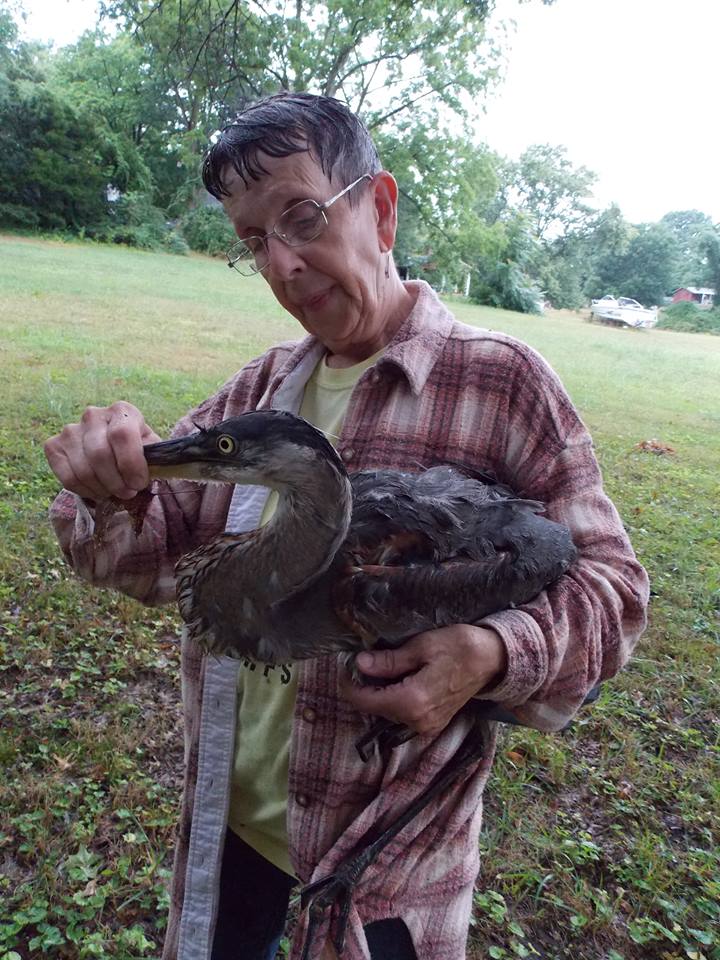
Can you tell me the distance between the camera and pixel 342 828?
1.72 m

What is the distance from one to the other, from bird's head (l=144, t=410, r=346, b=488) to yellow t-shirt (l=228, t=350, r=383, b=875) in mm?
347

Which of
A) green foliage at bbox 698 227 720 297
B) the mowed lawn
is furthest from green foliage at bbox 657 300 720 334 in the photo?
the mowed lawn

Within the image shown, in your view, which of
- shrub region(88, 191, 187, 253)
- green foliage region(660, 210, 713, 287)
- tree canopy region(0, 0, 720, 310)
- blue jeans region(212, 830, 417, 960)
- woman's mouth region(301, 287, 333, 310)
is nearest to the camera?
woman's mouth region(301, 287, 333, 310)

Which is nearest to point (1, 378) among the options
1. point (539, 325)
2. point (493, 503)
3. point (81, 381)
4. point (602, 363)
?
point (81, 381)

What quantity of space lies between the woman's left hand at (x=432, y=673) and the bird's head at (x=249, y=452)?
1.36ft

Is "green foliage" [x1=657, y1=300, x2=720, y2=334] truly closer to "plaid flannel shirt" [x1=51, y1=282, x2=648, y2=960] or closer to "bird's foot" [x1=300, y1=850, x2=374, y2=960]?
"plaid flannel shirt" [x1=51, y1=282, x2=648, y2=960]

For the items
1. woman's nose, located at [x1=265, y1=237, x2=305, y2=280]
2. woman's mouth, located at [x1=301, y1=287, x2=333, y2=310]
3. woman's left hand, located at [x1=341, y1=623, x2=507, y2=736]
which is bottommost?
woman's left hand, located at [x1=341, y1=623, x2=507, y2=736]

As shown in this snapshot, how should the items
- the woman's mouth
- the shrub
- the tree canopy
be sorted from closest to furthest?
1. the woman's mouth
2. the tree canopy
3. the shrub

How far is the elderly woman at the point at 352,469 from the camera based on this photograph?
5.12ft

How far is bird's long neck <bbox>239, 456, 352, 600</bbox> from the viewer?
149 cm

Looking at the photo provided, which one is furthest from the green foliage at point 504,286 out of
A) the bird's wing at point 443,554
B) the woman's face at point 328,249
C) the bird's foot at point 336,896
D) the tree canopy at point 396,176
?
the bird's foot at point 336,896

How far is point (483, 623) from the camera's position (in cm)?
158

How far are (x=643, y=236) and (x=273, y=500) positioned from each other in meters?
37.4

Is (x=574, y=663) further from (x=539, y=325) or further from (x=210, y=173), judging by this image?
(x=539, y=325)
